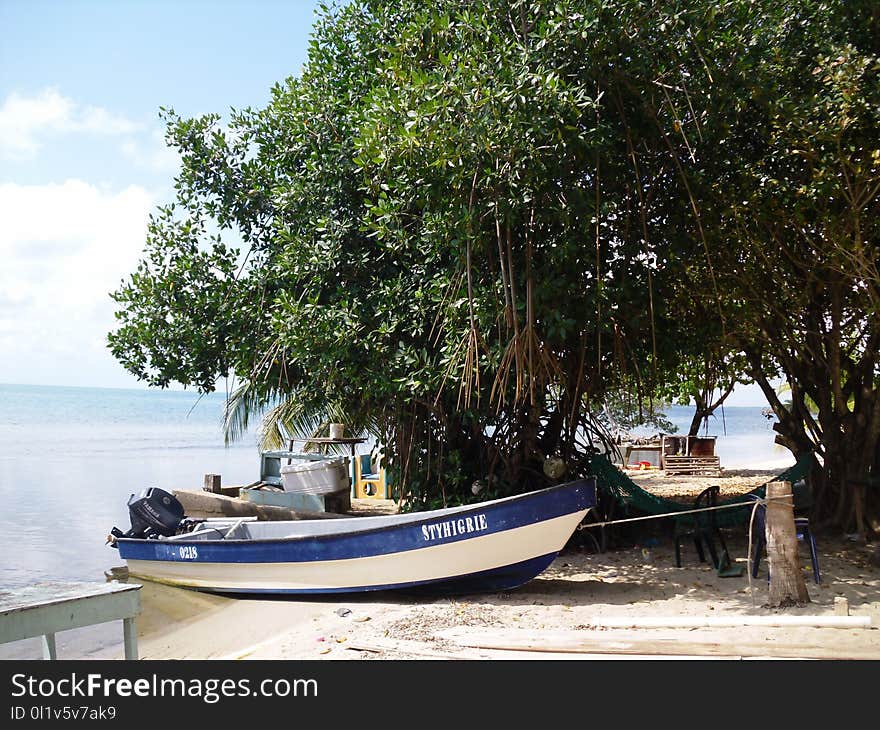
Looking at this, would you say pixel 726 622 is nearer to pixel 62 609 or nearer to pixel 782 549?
pixel 782 549

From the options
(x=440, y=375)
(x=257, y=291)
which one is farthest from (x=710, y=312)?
(x=257, y=291)

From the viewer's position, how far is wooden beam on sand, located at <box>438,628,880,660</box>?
16.0ft

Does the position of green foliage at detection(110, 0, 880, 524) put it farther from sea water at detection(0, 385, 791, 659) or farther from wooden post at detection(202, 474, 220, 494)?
wooden post at detection(202, 474, 220, 494)

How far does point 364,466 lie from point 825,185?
36.4 feet

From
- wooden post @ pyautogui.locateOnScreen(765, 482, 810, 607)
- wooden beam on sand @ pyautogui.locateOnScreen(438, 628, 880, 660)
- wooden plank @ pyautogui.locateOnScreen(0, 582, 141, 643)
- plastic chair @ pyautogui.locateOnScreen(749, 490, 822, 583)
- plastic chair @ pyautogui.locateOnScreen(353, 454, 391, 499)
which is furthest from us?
plastic chair @ pyautogui.locateOnScreen(353, 454, 391, 499)

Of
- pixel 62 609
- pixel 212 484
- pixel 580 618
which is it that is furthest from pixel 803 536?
pixel 212 484

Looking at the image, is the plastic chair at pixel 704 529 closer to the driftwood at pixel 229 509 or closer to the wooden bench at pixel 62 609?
the driftwood at pixel 229 509

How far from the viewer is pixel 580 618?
6.29 m

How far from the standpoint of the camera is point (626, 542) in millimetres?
9289

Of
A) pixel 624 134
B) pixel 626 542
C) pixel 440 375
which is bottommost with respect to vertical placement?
pixel 626 542

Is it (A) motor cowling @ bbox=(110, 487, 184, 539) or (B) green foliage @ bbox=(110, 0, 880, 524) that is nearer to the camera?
(B) green foliage @ bbox=(110, 0, 880, 524)

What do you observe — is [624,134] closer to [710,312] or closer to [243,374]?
[710,312]

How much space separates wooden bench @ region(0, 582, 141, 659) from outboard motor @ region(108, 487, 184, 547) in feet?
17.2

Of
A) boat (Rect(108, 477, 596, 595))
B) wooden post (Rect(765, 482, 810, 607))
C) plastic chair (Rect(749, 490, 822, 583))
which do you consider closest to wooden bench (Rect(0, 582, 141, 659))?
boat (Rect(108, 477, 596, 595))
